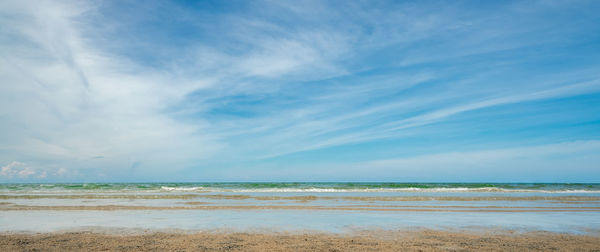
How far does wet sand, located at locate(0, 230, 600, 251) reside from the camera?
27.1 ft

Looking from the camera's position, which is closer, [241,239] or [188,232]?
[241,239]

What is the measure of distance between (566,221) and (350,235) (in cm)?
946

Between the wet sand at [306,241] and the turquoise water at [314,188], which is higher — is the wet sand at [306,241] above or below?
above

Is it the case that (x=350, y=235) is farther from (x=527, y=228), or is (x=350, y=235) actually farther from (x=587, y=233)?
(x=587, y=233)

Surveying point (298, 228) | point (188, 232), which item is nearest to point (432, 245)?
point (298, 228)

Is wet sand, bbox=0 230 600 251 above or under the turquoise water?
above

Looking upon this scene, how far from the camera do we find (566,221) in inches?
525

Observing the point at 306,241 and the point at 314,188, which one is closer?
Result: the point at 306,241

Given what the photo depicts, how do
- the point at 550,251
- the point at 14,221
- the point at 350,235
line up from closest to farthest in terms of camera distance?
the point at 550,251, the point at 350,235, the point at 14,221

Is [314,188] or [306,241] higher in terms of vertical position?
[306,241]

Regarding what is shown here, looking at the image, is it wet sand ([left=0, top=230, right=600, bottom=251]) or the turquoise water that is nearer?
wet sand ([left=0, top=230, right=600, bottom=251])

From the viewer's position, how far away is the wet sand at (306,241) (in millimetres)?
8258

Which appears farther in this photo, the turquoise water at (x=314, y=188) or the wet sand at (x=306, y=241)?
the turquoise water at (x=314, y=188)

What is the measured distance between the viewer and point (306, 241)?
29.7 ft
